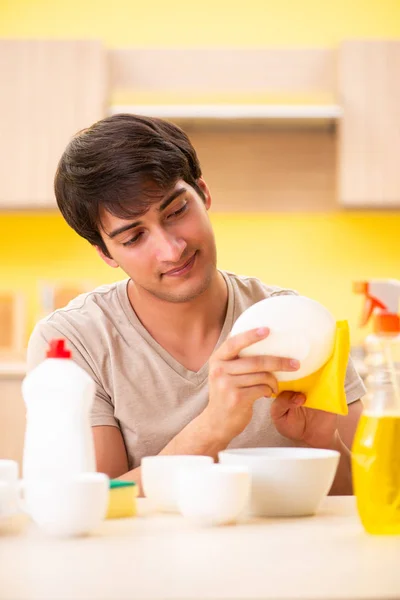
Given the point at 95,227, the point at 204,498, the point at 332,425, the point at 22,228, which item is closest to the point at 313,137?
the point at 22,228

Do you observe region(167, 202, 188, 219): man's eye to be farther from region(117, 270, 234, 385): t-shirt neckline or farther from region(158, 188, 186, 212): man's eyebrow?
region(117, 270, 234, 385): t-shirt neckline

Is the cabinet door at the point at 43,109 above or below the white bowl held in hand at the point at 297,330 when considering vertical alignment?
above

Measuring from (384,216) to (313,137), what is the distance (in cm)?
48

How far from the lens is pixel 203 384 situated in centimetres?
157

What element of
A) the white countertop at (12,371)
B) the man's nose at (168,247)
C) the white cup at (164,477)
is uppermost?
the man's nose at (168,247)

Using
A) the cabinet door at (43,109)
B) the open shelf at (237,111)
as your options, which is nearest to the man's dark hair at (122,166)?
the open shelf at (237,111)

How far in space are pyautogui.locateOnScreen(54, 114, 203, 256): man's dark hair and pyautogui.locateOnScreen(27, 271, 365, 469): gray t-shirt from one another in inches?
8.9

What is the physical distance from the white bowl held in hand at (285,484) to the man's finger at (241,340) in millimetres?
169

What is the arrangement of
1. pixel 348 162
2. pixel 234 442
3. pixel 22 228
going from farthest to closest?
pixel 22 228 < pixel 348 162 < pixel 234 442

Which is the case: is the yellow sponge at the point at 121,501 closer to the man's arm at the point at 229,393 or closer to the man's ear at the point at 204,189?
the man's arm at the point at 229,393

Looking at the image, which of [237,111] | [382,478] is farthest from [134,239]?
[237,111]

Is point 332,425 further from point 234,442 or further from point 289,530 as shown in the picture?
point 289,530

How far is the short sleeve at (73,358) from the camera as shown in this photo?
1.53 m

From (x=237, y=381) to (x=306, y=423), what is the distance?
0.23 meters
